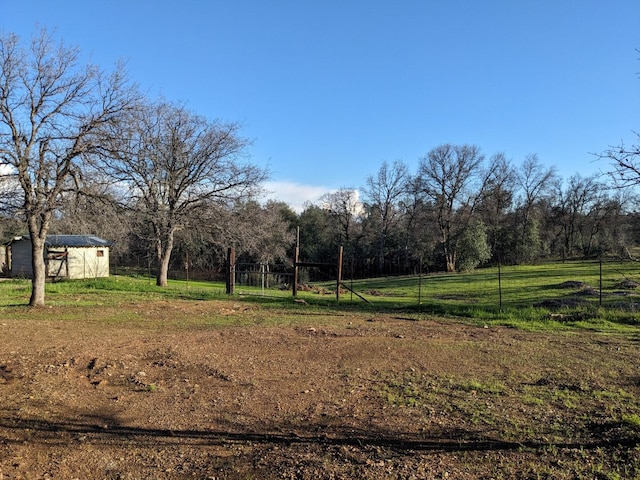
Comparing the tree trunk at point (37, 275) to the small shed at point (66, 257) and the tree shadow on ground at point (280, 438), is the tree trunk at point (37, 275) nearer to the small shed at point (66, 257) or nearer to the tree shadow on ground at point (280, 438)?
the tree shadow on ground at point (280, 438)

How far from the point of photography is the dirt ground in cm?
414

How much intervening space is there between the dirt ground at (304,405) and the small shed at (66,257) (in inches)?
876

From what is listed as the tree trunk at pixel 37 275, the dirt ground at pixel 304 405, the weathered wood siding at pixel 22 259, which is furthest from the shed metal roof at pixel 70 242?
the dirt ground at pixel 304 405

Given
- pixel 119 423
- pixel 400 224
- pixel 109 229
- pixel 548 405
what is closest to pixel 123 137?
pixel 109 229

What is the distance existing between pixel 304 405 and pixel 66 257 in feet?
98.2

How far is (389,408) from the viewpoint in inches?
219

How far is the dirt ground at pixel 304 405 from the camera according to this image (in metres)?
4.14

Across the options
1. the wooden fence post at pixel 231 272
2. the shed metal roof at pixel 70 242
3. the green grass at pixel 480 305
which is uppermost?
the shed metal roof at pixel 70 242

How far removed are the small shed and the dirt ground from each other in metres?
22.2

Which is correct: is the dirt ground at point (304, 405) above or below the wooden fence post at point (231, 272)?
below

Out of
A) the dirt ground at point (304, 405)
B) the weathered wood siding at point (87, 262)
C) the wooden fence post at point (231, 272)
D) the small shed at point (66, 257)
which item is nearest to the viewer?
the dirt ground at point (304, 405)

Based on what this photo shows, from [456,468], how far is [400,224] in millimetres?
59712

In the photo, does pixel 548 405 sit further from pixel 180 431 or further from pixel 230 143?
pixel 230 143

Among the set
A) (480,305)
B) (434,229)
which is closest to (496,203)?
(434,229)
